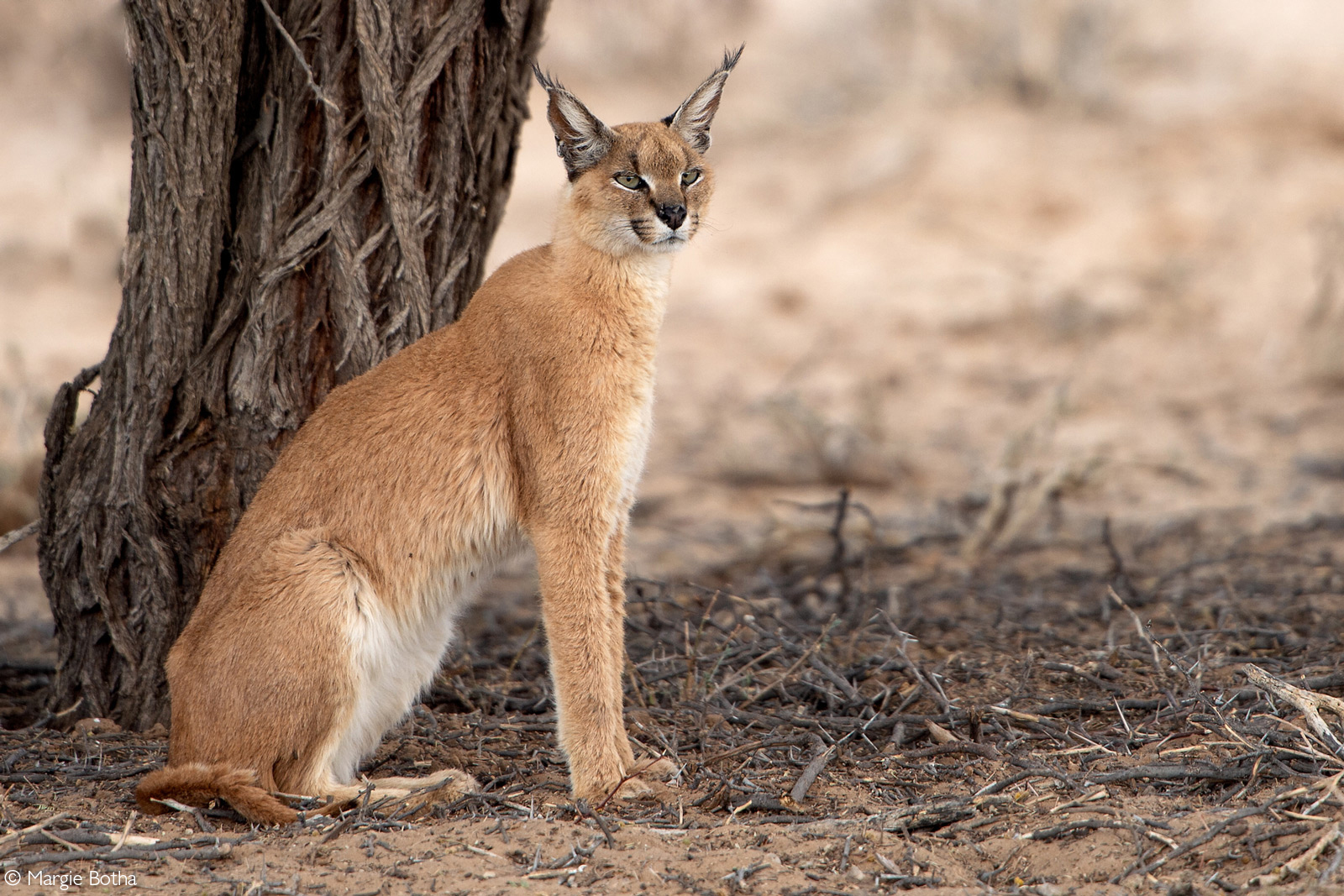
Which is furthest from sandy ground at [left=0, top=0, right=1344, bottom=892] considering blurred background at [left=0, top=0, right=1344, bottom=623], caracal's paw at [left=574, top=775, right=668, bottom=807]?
caracal's paw at [left=574, top=775, right=668, bottom=807]

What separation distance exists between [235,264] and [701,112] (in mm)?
1548

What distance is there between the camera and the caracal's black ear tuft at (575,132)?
12.5 feet

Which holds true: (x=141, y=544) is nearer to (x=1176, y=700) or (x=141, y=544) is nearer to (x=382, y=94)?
(x=382, y=94)

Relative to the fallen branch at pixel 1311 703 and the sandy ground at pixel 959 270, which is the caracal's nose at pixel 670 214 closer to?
the fallen branch at pixel 1311 703

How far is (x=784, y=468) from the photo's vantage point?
322 inches

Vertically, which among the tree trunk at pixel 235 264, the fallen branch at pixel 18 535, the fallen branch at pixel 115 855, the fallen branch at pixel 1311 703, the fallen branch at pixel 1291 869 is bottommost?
the fallen branch at pixel 115 855

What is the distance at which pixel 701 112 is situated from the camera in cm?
404

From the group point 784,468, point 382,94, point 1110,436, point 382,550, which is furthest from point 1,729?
point 1110,436

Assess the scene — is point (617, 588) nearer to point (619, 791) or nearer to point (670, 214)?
point (619, 791)

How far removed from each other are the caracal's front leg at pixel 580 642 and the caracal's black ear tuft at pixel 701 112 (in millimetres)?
1292

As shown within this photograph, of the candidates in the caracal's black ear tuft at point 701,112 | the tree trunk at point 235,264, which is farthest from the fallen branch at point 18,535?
the caracal's black ear tuft at point 701,112

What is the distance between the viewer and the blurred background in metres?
7.72

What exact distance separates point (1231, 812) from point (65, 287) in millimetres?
10169

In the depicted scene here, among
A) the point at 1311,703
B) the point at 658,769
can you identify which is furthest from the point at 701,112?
the point at 1311,703
